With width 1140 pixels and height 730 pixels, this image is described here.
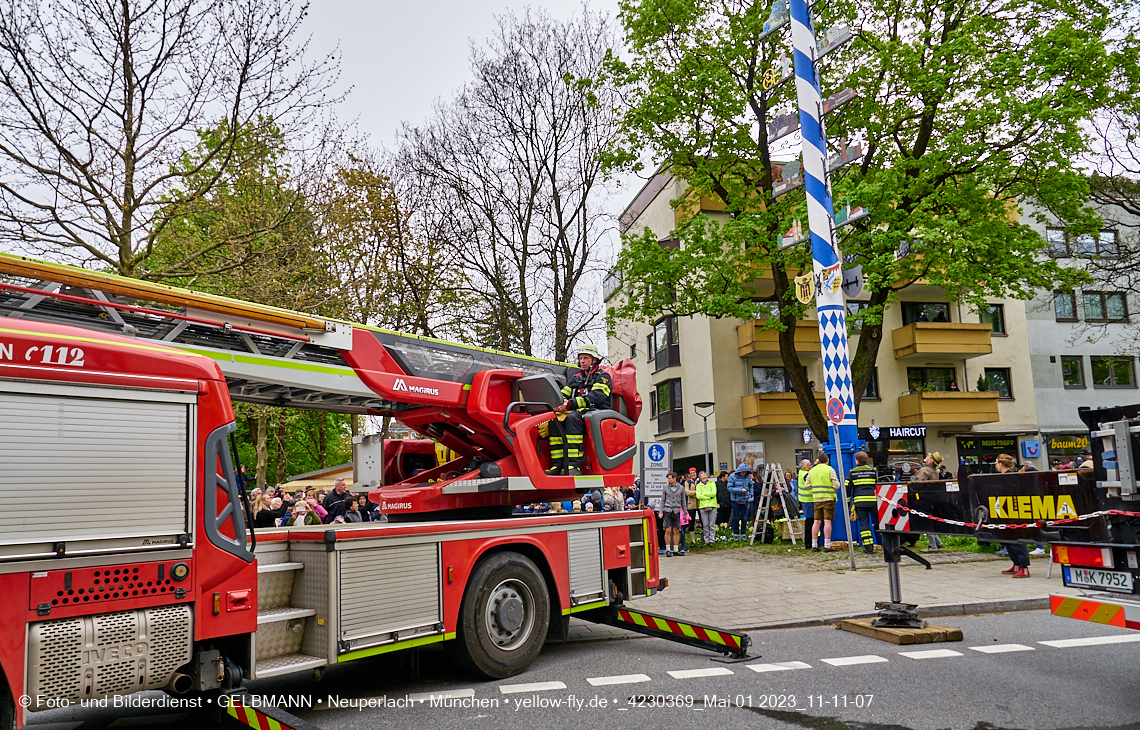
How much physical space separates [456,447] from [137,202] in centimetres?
777

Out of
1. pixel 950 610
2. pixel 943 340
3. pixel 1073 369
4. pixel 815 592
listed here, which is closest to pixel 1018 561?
pixel 950 610

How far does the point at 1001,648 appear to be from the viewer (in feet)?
25.2

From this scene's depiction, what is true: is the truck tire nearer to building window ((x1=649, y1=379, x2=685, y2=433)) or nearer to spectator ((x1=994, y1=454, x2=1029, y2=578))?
spectator ((x1=994, y1=454, x2=1029, y2=578))

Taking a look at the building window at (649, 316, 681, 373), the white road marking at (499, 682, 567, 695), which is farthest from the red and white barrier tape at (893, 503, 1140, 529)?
the building window at (649, 316, 681, 373)

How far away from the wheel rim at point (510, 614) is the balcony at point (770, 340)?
2499 centimetres

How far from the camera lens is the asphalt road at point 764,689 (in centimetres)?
567

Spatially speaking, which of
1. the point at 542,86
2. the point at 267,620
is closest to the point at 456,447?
the point at 267,620

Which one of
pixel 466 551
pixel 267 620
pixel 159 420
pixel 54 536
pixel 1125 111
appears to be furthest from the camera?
pixel 1125 111

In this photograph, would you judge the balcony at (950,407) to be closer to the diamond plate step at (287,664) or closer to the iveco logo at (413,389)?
the iveco logo at (413,389)

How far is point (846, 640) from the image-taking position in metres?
8.33

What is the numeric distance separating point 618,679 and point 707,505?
38.3ft

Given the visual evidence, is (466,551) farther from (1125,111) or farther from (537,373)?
(1125,111)

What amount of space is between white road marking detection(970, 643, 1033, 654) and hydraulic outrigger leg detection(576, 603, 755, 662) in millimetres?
2175

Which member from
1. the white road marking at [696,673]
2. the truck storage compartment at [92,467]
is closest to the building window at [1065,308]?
the white road marking at [696,673]
